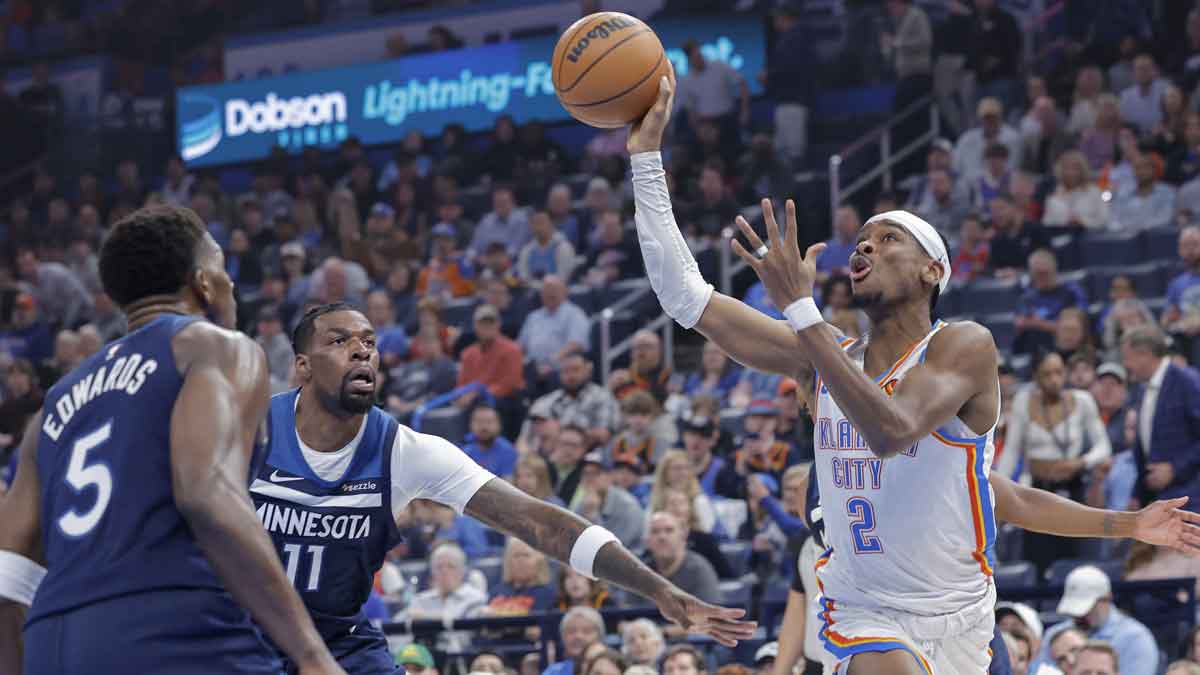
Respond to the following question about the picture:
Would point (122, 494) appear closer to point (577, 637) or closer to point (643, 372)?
point (577, 637)

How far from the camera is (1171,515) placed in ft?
18.6

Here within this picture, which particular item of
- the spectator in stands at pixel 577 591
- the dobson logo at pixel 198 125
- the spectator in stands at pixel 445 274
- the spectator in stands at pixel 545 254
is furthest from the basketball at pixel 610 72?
the dobson logo at pixel 198 125

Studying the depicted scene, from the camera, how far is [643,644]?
911cm

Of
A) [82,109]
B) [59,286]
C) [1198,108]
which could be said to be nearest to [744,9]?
[1198,108]

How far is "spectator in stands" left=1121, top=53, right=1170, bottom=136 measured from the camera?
1433cm

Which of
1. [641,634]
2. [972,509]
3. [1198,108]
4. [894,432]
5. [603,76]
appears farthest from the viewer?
[1198,108]

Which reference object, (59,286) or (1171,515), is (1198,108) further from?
(59,286)

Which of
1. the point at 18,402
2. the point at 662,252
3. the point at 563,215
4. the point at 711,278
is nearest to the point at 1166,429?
the point at 662,252

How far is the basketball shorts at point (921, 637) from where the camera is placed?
5055 millimetres

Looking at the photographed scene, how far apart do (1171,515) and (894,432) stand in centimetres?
139

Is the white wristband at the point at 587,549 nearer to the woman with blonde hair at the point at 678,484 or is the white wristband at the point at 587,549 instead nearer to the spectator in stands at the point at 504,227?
the woman with blonde hair at the point at 678,484

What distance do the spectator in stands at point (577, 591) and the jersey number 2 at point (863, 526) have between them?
5.24 m

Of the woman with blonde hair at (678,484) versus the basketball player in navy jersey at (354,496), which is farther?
the woman with blonde hair at (678,484)

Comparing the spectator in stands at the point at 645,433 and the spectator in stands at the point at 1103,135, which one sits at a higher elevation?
the spectator in stands at the point at 1103,135
